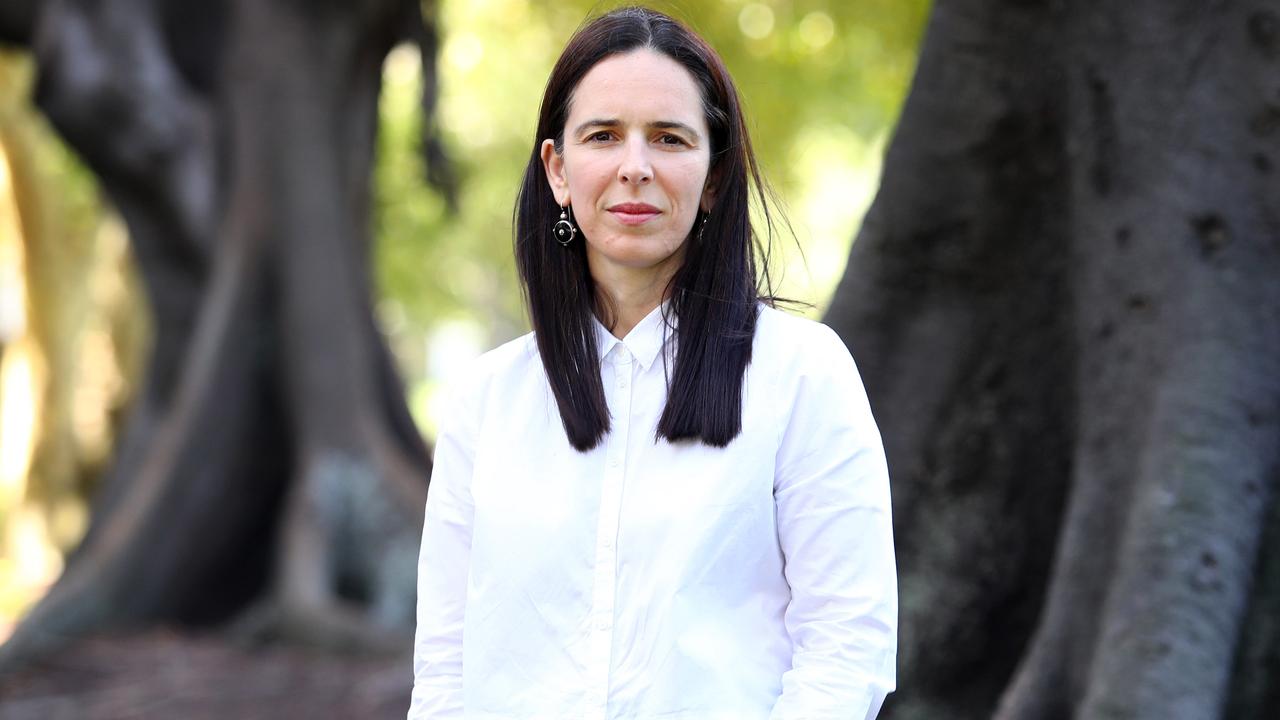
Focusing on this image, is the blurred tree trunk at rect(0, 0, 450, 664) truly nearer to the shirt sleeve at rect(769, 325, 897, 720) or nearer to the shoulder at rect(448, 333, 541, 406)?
the shoulder at rect(448, 333, 541, 406)

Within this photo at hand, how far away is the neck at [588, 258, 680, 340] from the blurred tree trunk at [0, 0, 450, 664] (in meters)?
4.88

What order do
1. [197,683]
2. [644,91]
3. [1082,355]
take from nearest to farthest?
[644,91] → [1082,355] → [197,683]

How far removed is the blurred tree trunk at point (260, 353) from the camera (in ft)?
23.5

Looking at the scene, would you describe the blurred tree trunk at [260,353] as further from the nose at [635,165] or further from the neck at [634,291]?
the nose at [635,165]

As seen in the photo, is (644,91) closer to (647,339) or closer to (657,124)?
(657,124)

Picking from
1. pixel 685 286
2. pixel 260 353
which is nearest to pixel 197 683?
pixel 260 353

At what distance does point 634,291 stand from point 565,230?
0.44 ft

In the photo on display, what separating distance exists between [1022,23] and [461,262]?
26.4 meters

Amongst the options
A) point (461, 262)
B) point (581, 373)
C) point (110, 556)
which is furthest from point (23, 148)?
point (461, 262)

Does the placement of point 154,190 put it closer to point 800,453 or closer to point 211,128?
point 211,128

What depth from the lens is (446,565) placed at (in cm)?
208

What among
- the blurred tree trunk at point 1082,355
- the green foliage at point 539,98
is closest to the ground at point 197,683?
the green foliage at point 539,98

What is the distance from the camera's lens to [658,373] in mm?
1979

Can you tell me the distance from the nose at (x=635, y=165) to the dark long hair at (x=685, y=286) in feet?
0.38
